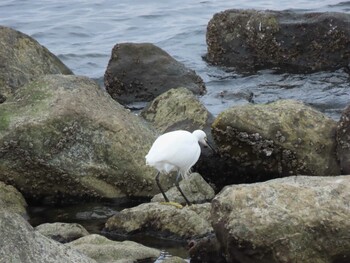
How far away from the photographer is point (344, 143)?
28.1ft

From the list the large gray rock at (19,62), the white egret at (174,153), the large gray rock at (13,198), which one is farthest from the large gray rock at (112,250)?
the large gray rock at (19,62)

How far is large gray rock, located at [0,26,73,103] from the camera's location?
10750 mm

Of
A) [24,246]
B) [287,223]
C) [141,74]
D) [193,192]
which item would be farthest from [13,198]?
[141,74]

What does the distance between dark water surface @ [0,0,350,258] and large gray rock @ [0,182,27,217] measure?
0.46 ft

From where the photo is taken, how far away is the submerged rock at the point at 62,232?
7254mm

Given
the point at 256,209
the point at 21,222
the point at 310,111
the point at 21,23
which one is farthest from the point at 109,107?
the point at 21,23

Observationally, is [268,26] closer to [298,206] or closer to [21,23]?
[21,23]

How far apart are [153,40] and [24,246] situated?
13.2 m

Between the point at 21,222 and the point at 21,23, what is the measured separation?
1512cm

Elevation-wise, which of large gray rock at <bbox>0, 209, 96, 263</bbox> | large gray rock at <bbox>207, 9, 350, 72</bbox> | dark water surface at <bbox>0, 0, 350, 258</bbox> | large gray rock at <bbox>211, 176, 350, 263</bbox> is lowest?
dark water surface at <bbox>0, 0, 350, 258</bbox>

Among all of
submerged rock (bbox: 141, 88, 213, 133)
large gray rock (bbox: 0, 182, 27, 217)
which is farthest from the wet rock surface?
submerged rock (bbox: 141, 88, 213, 133)

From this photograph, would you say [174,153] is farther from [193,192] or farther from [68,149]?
[68,149]

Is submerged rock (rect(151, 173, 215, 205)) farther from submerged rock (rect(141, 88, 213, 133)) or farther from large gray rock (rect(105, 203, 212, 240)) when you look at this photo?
submerged rock (rect(141, 88, 213, 133))

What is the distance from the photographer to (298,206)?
616cm
